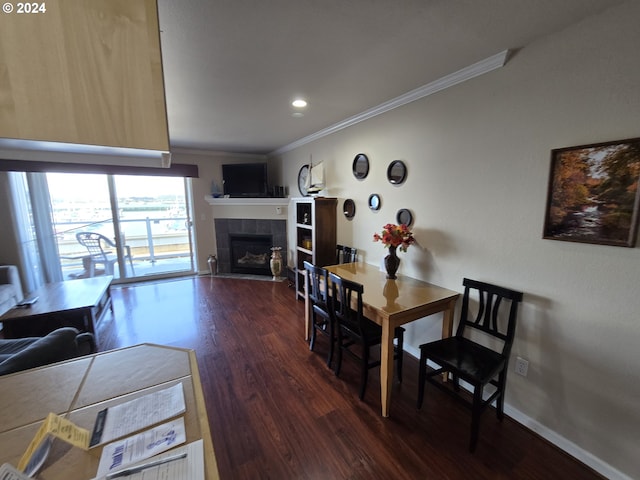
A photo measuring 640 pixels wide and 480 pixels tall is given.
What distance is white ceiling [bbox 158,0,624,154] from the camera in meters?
1.32

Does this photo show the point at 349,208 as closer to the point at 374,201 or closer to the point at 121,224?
the point at 374,201

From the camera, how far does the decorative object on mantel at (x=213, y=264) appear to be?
5148 mm

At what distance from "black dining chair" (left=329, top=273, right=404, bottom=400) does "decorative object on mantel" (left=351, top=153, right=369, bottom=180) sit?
1.36 m

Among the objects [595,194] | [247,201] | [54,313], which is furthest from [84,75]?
[247,201]

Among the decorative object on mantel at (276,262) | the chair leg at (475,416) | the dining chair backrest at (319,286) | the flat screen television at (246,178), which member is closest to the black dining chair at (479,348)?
the chair leg at (475,416)

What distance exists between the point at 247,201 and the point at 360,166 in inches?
104

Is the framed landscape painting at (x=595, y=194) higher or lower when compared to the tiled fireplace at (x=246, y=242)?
higher

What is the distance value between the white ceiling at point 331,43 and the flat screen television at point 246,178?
91.5 inches

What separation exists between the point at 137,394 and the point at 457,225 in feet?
7.18

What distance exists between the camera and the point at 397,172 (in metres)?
2.58

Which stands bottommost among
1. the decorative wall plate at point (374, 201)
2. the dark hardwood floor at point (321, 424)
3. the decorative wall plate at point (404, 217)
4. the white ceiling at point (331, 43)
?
the dark hardwood floor at point (321, 424)

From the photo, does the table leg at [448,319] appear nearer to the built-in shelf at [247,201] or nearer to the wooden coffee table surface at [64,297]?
the wooden coffee table surface at [64,297]

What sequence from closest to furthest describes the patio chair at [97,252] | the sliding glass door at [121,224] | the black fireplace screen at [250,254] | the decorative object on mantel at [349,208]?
the decorative object on mantel at [349,208]
the sliding glass door at [121,224]
the patio chair at [97,252]
the black fireplace screen at [250,254]

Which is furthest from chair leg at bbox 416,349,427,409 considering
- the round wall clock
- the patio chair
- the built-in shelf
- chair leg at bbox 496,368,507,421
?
the patio chair
